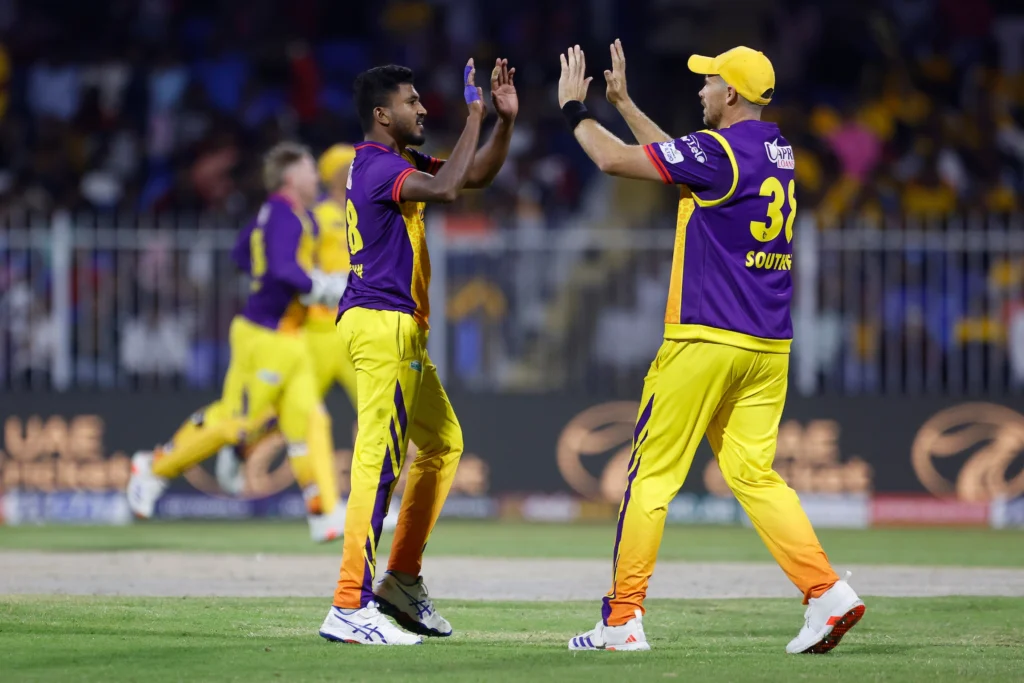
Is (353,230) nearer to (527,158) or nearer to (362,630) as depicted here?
(362,630)

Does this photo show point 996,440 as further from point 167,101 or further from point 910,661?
point 167,101

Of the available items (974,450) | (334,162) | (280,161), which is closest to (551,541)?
(334,162)

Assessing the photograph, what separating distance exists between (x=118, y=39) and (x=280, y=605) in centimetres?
1423

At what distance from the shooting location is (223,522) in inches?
611

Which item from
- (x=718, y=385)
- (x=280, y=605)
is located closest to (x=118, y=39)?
(x=280, y=605)

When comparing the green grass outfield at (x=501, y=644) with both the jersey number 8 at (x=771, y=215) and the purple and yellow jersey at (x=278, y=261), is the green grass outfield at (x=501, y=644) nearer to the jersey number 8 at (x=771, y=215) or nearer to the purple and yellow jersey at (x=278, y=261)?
the jersey number 8 at (x=771, y=215)

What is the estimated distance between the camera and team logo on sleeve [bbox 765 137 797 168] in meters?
7.38

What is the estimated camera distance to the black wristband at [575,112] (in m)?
7.45

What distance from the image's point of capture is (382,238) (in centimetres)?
760

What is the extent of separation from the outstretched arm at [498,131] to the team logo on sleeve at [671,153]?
0.76 meters

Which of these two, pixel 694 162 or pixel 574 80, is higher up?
pixel 574 80

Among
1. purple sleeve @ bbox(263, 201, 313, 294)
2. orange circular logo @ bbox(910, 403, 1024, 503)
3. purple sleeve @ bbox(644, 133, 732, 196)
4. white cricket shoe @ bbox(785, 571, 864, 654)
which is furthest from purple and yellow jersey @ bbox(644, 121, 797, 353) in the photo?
orange circular logo @ bbox(910, 403, 1024, 503)

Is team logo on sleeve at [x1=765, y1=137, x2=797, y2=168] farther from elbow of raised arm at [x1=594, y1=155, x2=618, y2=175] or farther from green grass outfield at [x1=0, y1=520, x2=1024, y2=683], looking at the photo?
green grass outfield at [x1=0, y1=520, x2=1024, y2=683]

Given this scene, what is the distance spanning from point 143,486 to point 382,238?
18.4 feet
